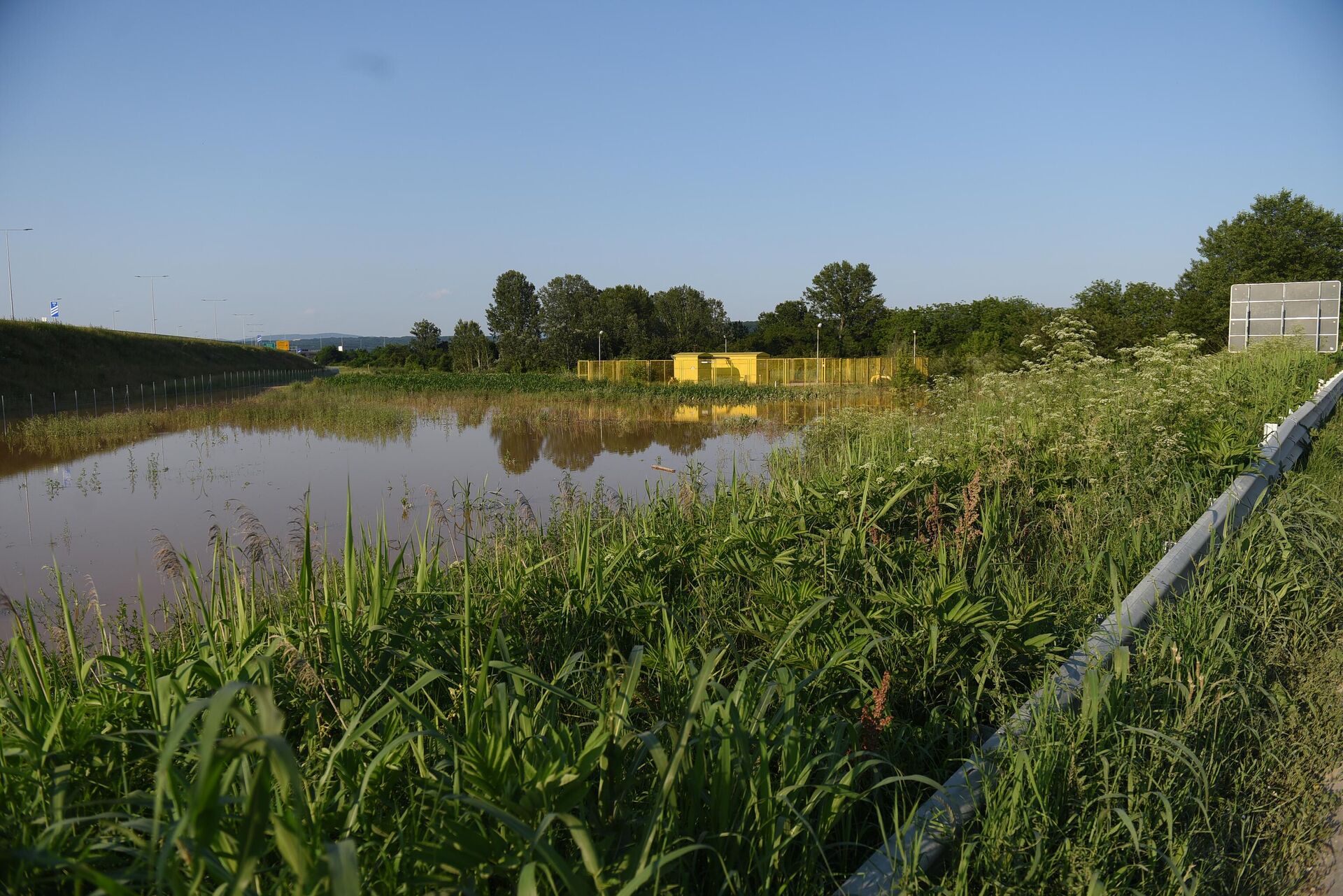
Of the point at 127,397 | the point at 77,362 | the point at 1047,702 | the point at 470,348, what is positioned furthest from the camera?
the point at 470,348

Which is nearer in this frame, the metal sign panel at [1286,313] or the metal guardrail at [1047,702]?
the metal guardrail at [1047,702]

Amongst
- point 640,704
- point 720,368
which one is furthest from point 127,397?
point 640,704

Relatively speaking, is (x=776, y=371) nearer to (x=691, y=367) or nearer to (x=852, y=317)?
(x=691, y=367)

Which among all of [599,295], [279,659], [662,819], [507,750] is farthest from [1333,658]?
[599,295]

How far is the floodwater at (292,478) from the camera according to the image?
8.08m

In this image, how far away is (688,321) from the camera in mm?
82188

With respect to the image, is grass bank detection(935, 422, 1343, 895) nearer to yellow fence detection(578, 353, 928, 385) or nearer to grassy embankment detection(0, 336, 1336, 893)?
grassy embankment detection(0, 336, 1336, 893)

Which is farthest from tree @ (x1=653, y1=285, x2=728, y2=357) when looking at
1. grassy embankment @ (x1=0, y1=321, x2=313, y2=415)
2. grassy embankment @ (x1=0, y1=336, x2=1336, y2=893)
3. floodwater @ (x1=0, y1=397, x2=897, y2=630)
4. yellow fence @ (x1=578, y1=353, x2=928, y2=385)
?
grassy embankment @ (x1=0, y1=336, x2=1336, y2=893)

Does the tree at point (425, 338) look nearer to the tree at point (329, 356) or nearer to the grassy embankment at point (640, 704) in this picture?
the tree at point (329, 356)

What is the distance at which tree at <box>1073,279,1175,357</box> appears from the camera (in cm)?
4694

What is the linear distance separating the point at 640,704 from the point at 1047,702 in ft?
4.62

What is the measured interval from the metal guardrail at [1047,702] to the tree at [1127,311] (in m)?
46.8

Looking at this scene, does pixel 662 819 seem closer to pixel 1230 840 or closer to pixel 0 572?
pixel 1230 840

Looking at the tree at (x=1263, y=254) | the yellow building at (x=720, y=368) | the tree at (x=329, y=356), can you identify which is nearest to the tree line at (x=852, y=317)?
the tree at (x=1263, y=254)
